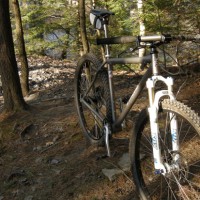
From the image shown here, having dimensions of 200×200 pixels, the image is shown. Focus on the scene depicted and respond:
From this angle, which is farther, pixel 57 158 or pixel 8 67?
pixel 8 67

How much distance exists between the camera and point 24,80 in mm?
10164

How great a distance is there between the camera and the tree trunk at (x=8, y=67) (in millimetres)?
7004

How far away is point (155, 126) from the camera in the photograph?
133 inches

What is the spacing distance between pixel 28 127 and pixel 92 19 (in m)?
2.72

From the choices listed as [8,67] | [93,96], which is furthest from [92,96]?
[8,67]

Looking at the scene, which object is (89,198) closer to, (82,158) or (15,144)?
(82,158)

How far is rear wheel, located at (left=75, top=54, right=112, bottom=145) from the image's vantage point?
476 cm

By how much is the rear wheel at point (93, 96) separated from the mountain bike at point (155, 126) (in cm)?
1

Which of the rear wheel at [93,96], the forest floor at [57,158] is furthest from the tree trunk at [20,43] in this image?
the rear wheel at [93,96]

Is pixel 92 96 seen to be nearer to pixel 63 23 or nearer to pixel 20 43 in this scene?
pixel 20 43

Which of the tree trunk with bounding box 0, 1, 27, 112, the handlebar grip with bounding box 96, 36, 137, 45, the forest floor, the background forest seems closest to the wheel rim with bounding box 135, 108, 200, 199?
the forest floor

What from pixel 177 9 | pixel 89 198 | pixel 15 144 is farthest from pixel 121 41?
pixel 177 9

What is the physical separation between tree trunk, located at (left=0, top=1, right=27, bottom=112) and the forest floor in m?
0.27

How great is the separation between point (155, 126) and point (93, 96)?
6.51 feet
